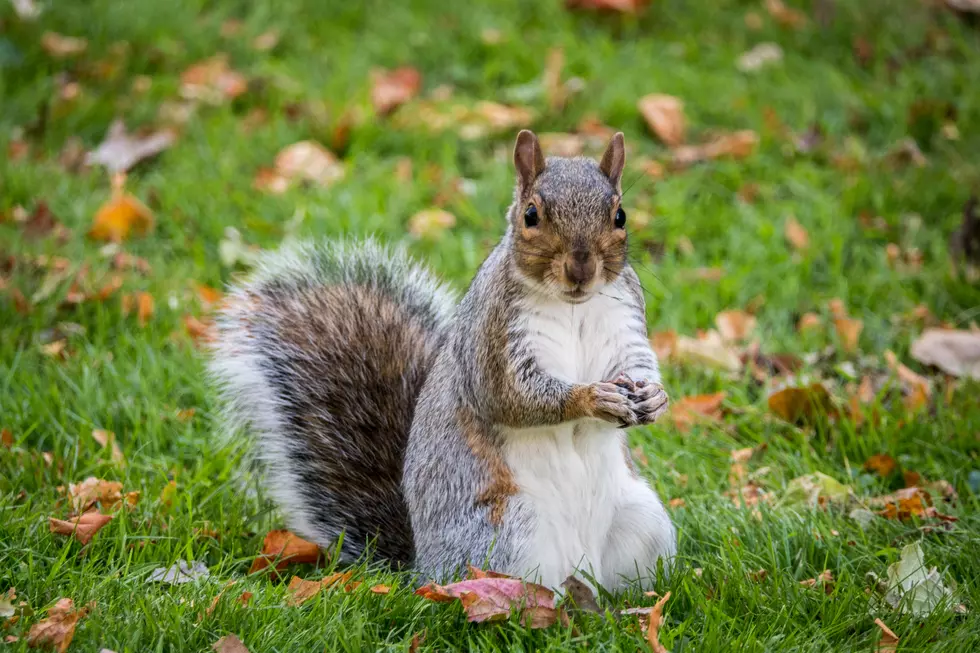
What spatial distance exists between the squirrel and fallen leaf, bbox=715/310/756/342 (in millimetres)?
964

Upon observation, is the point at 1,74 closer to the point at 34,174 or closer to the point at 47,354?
the point at 34,174

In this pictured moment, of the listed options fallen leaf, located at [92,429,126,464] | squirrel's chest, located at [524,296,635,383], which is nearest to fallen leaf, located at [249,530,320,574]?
fallen leaf, located at [92,429,126,464]

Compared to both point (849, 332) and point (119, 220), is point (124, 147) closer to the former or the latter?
point (119, 220)

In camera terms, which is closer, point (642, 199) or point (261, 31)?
point (642, 199)

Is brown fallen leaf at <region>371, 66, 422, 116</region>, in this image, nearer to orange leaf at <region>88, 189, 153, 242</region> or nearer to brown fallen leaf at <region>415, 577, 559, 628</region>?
orange leaf at <region>88, 189, 153, 242</region>

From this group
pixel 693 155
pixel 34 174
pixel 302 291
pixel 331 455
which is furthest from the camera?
pixel 693 155

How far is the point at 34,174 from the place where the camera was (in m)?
3.39

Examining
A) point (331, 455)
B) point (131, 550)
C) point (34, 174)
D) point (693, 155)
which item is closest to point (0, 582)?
point (131, 550)

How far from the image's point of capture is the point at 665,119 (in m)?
3.77

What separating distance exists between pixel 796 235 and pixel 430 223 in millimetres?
1020

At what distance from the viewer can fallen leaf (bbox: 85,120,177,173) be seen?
3570 mm

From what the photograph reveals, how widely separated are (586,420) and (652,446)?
65 cm

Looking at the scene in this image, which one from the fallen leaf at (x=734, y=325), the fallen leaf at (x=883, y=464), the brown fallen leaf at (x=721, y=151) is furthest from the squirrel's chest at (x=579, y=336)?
the brown fallen leaf at (x=721, y=151)

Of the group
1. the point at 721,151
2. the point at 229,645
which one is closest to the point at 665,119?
the point at 721,151
